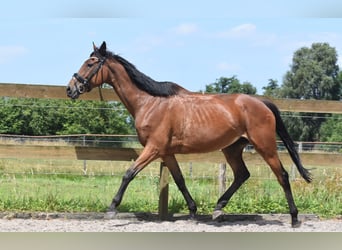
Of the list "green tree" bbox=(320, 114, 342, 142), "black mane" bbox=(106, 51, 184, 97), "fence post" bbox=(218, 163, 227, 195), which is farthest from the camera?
"green tree" bbox=(320, 114, 342, 142)

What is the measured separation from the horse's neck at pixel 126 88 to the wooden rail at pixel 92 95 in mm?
323

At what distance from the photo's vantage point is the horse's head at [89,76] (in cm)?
491

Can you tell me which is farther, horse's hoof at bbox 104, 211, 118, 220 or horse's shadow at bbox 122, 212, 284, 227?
horse's shadow at bbox 122, 212, 284, 227

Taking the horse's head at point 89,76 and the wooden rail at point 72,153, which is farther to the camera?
the wooden rail at point 72,153

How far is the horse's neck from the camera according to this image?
16.6 feet

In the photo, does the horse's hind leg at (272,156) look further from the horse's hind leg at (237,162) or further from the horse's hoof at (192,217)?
the horse's hoof at (192,217)

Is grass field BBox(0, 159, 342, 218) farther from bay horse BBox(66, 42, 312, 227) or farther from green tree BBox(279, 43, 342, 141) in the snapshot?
green tree BBox(279, 43, 342, 141)

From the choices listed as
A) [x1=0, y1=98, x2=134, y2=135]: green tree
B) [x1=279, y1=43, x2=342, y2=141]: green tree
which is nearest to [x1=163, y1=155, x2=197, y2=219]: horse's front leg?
[x1=0, y1=98, x2=134, y2=135]: green tree

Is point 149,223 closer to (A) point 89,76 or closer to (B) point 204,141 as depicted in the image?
(B) point 204,141

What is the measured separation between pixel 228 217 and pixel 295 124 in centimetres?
2684

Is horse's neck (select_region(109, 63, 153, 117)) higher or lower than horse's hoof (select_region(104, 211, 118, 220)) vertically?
higher

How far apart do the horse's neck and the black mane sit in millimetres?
51

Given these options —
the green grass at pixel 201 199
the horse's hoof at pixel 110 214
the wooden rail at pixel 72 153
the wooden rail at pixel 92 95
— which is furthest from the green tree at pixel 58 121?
the horse's hoof at pixel 110 214

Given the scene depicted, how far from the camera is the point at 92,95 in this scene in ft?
17.8
